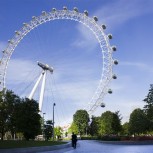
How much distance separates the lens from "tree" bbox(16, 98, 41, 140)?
5438cm

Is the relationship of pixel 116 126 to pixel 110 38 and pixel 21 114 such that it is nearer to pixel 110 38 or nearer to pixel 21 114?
pixel 110 38

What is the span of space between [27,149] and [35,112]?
25693 mm

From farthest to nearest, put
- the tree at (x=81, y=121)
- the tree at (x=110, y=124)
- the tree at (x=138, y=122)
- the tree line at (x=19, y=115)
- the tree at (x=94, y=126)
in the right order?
1. the tree at (x=94, y=126)
2. the tree at (x=81, y=121)
3. the tree at (x=110, y=124)
4. the tree at (x=138, y=122)
5. the tree line at (x=19, y=115)

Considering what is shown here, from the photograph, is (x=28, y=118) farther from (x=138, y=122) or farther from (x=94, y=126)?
(x=94, y=126)

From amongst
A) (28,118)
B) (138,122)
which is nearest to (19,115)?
(28,118)

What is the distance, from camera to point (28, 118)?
55219mm

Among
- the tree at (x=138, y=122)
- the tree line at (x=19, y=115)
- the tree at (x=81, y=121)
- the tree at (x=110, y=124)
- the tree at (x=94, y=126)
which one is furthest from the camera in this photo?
the tree at (x=94, y=126)

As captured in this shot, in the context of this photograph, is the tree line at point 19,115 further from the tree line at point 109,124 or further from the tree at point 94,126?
the tree at point 94,126

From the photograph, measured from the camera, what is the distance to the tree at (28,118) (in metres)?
54.4

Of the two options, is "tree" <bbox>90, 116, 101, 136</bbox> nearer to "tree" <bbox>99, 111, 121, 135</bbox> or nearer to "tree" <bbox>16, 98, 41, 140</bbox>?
"tree" <bbox>99, 111, 121, 135</bbox>

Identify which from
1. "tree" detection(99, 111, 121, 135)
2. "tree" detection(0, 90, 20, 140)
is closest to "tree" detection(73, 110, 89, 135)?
"tree" detection(99, 111, 121, 135)

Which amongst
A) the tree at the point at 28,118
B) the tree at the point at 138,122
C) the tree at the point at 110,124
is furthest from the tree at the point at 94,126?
the tree at the point at 28,118

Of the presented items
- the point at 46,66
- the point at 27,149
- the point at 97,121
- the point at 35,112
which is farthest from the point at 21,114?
the point at 97,121

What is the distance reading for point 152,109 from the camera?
7256 cm
